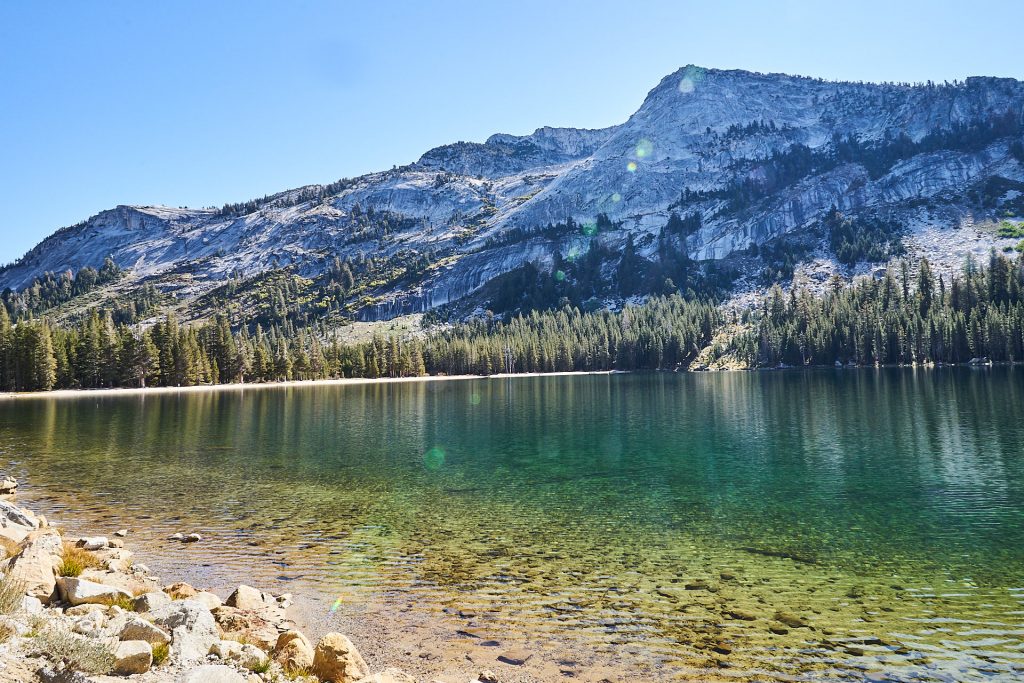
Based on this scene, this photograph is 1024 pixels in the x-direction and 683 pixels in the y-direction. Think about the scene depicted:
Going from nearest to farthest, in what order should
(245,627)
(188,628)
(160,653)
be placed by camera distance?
(160,653), (188,628), (245,627)

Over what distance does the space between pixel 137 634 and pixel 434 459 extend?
113 feet

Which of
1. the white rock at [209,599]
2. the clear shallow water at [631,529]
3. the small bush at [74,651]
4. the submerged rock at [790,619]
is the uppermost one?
the small bush at [74,651]

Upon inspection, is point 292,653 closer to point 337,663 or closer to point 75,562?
point 337,663

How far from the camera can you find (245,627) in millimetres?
15375

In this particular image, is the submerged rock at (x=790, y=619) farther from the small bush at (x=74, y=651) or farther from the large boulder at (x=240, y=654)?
the small bush at (x=74, y=651)

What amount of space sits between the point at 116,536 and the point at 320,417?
54536mm

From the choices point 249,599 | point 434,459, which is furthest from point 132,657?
point 434,459

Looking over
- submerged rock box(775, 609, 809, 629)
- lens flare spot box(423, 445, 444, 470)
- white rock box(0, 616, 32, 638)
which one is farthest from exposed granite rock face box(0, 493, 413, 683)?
A: lens flare spot box(423, 445, 444, 470)

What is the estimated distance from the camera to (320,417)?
79688mm

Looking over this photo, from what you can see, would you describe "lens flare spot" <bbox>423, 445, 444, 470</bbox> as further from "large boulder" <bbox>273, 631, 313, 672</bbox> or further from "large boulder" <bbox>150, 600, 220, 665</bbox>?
"large boulder" <bbox>150, 600, 220, 665</bbox>

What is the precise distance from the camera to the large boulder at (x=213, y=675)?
1016cm

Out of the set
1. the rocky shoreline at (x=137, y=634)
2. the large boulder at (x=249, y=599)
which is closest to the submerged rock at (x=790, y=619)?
the rocky shoreline at (x=137, y=634)

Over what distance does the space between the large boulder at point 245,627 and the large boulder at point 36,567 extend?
4001 mm

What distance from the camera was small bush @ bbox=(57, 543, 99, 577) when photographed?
1669 centimetres
